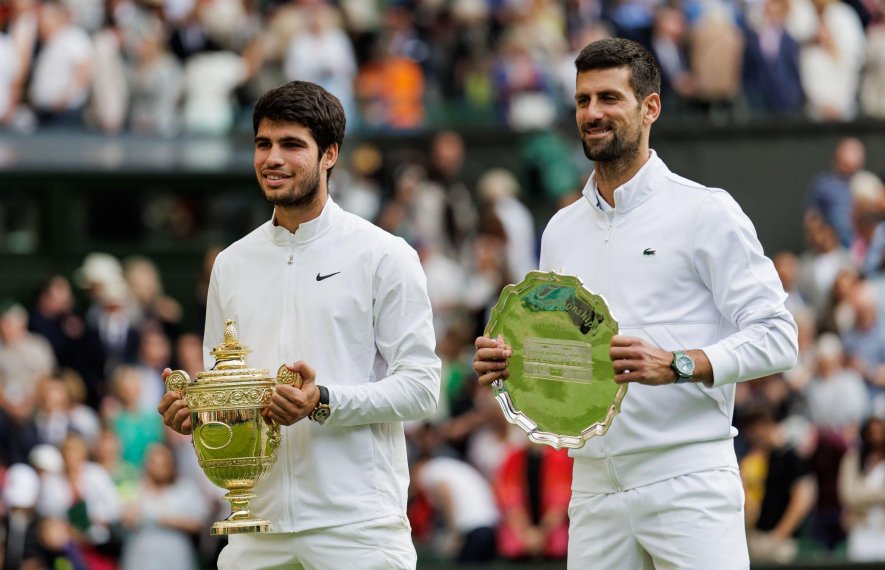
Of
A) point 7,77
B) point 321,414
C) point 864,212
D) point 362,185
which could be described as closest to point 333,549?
point 321,414

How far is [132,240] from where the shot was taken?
1697cm

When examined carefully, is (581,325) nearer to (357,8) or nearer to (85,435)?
(85,435)

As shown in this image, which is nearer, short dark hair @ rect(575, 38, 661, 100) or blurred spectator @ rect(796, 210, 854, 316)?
short dark hair @ rect(575, 38, 661, 100)

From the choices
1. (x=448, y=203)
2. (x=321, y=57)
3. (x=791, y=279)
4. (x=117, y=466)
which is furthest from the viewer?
(x=321, y=57)

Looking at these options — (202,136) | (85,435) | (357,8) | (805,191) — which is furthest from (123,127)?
(805,191)

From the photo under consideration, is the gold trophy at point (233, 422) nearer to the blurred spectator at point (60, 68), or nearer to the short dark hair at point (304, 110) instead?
the short dark hair at point (304, 110)

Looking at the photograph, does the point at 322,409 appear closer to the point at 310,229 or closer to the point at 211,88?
the point at 310,229

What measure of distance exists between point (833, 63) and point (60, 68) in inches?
290

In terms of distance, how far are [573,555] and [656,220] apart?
1076 mm

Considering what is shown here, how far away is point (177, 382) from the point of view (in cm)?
578

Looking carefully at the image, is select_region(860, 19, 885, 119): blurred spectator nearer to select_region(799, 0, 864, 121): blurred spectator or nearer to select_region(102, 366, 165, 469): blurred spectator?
select_region(799, 0, 864, 121): blurred spectator

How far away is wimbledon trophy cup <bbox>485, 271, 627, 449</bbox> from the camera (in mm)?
5531

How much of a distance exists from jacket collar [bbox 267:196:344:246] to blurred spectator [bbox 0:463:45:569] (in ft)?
20.1

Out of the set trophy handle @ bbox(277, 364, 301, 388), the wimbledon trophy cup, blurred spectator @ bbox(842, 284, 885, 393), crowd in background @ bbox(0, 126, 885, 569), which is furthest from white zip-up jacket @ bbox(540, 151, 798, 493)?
blurred spectator @ bbox(842, 284, 885, 393)
